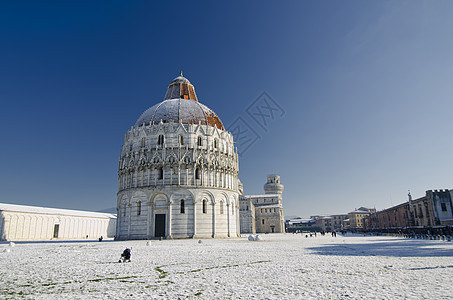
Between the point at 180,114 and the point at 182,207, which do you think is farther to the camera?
the point at 180,114

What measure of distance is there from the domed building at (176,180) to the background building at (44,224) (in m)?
26.1

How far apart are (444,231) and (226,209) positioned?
31104 mm

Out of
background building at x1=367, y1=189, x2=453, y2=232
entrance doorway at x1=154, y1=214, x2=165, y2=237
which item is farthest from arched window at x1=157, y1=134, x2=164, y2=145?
background building at x1=367, y1=189, x2=453, y2=232

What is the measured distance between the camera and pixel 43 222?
6297 cm

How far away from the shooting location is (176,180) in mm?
42219

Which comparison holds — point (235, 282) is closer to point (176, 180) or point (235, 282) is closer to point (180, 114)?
point (176, 180)

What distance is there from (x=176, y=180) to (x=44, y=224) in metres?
39.6

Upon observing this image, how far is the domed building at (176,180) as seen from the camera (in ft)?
137

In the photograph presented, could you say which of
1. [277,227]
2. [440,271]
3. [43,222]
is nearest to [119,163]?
[43,222]

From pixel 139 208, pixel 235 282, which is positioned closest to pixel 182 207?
pixel 139 208

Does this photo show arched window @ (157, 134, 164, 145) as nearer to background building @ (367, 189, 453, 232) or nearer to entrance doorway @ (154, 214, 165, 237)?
entrance doorway @ (154, 214, 165, 237)

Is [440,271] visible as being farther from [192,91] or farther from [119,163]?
[192,91]

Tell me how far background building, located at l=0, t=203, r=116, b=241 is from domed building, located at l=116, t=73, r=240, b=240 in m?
26.1

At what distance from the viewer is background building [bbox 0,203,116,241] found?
5581 cm
